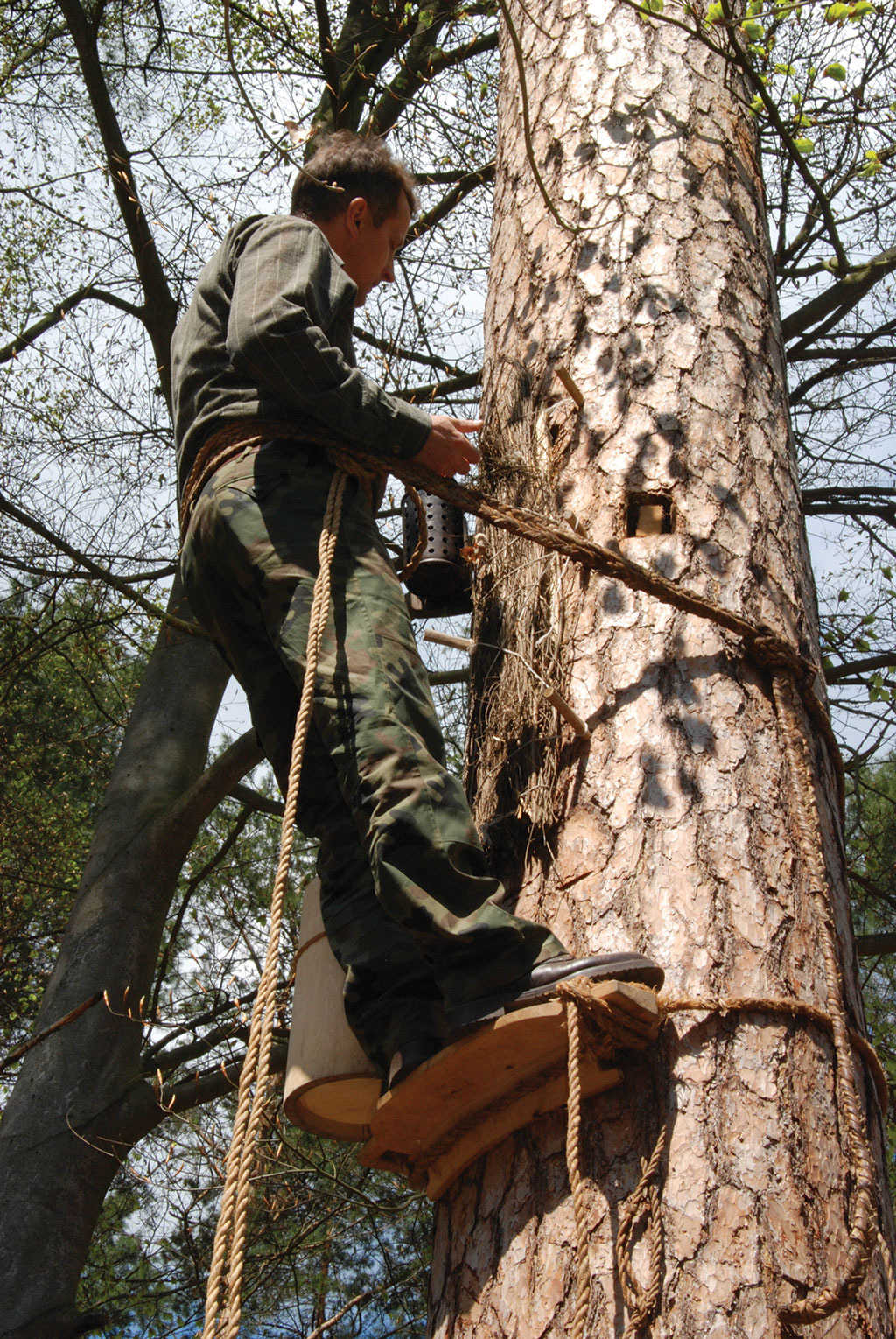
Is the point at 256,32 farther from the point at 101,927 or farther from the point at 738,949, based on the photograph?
the point at 738,949

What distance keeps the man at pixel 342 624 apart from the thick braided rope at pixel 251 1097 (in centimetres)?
9

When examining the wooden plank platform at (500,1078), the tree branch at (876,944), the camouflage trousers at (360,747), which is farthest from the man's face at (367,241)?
the tree branch at (876,944)

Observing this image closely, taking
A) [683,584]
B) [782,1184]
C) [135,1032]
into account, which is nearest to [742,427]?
[683,584]

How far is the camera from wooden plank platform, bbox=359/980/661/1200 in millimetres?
1544

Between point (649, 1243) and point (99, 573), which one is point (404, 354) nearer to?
point (99, 573)

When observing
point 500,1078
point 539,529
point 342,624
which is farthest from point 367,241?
point 500,1078

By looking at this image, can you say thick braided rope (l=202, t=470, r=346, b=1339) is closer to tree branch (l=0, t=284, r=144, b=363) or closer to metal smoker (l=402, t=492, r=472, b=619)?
metal smoker (l=402, t=492, r=472, b=619)

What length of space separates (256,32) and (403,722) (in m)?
4.54

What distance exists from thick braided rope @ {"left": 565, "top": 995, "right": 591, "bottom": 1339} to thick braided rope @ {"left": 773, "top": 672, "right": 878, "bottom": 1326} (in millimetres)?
232

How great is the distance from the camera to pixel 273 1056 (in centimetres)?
448

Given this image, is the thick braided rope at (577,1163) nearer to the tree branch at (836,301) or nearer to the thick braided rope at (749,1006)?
the thick braided rope at (749,1006)

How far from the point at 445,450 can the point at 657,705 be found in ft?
2.23

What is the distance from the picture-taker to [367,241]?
→ 260 cm

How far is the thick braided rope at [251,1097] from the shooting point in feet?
4.39
